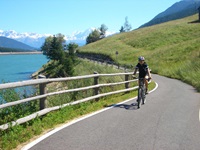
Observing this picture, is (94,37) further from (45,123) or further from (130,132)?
(130,132)

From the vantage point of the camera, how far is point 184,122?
880 cm

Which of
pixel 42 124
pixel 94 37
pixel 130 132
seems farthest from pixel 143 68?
pixel 94 37

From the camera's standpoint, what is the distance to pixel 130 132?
735 centimetres

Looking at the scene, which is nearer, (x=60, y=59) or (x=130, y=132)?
(x=130, y=132)

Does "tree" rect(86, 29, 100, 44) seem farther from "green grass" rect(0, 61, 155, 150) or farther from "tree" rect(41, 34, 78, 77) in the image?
"green grass" rect(0, 61, 155, 150)

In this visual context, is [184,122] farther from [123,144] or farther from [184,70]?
[184,70]

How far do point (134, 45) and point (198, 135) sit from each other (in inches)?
2907

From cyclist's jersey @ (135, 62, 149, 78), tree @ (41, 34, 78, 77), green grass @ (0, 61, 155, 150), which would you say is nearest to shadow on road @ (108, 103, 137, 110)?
green grass @ (0, 61, 155, 150)

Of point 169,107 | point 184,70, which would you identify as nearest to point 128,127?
point 169,107

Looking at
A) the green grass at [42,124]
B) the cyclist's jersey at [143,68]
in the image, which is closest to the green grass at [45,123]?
the green grass at [42,124]

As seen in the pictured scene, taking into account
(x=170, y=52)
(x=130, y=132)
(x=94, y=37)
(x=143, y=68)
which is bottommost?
(x=130, y=132)

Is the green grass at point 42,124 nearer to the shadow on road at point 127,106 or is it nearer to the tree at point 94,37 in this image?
the shadow on road at point 127,106

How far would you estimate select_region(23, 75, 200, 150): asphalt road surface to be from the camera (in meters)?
6.20

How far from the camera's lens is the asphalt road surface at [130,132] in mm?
6199
